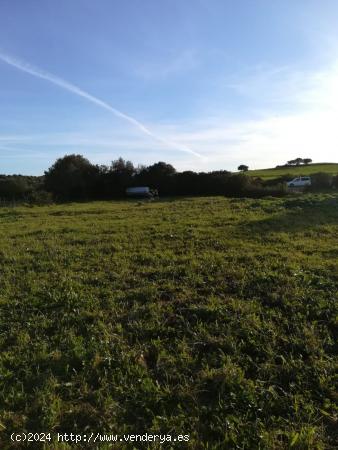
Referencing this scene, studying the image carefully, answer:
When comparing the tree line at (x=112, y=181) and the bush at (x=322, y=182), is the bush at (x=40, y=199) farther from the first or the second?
the bush at (x=322, y=182)

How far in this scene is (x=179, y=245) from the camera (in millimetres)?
8875

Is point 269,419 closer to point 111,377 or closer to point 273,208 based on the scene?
point 111,377

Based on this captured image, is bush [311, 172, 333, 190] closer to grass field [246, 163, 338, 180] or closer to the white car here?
the white car

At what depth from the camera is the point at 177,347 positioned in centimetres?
395

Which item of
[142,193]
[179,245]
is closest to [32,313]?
[179,245]

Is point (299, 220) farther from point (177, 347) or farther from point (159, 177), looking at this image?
point (159, 177)

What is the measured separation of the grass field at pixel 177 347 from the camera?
2.94 meters

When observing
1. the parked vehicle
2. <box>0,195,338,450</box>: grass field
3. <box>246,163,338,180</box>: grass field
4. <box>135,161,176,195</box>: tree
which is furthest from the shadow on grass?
<box>246,163,338,180</box>: grass field

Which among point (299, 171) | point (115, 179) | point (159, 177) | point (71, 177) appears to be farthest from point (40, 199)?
point (299, 171)

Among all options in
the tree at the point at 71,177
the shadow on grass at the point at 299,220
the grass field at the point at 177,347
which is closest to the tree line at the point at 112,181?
the tree at the point at 71,177

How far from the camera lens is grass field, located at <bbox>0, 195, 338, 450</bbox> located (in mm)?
2936

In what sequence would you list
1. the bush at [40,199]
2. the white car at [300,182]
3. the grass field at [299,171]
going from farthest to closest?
the grass field at [299,171] → the white car at [300,182] → the bush at [40,199]

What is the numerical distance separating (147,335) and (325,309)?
2.24 m

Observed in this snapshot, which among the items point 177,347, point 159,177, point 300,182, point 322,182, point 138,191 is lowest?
point 177,347
